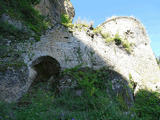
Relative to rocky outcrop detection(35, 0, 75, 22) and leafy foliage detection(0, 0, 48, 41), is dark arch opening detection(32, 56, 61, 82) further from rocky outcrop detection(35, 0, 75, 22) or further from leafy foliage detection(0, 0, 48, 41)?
rocky outcrop detection(35, 0, 75, 22)

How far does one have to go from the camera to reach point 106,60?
5.65 meters

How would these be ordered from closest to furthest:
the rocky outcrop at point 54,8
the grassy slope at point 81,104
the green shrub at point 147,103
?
the grassy slope at point 81,104 → the green shrub at point 147,103 → the rocky outcrop at point 54,8

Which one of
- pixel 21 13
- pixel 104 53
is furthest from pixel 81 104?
pixel 21 13

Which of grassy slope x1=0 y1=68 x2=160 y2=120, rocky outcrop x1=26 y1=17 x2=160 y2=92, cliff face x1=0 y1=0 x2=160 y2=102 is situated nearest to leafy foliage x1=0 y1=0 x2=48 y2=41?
cliff face x1=0 y1=0 x2=160 y2=102

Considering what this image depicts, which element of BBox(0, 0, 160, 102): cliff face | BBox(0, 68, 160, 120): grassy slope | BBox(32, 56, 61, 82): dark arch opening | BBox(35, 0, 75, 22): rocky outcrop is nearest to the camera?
BBox(0, 68, 160, 120): grassy slope

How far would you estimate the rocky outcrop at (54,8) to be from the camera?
30.2 ft

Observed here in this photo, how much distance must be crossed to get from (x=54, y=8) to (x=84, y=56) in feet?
21.4

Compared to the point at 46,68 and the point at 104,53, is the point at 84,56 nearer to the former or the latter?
the point at 104,53

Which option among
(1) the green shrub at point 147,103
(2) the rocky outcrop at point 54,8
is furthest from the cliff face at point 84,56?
(2) the rocky outcrop at point 54,8

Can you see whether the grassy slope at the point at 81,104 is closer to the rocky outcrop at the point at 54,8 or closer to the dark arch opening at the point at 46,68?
the dark arch opening at the point at 46,68

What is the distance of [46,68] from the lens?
523cm

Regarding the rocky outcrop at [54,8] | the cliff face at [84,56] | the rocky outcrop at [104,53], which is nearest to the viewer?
the cliff face at [84,56]

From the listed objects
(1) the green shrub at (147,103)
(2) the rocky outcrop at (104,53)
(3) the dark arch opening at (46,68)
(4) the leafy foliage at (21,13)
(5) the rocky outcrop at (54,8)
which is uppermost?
(5) the rocky outcrop at (54,8)

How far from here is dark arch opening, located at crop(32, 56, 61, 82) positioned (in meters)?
4.90
